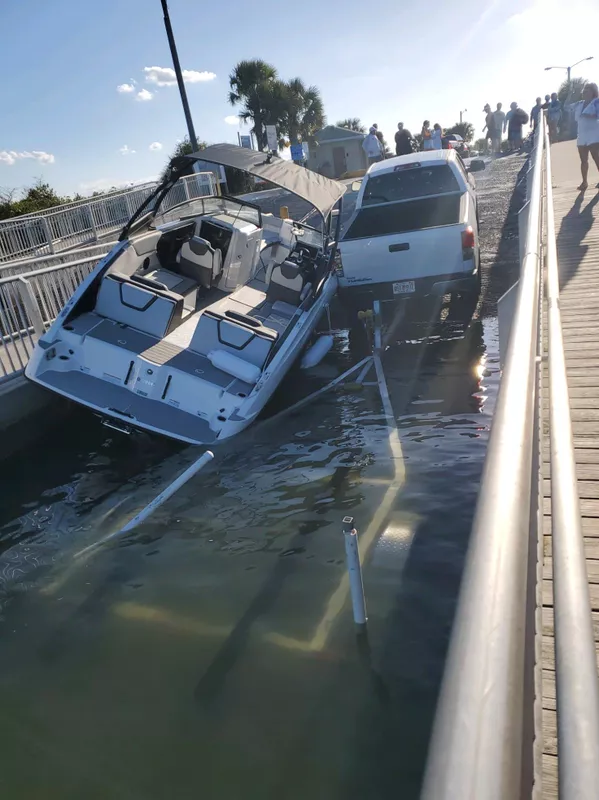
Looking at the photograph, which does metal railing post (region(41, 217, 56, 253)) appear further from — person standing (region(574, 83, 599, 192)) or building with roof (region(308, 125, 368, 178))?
building with roof (region(308, 125, 368, 178))

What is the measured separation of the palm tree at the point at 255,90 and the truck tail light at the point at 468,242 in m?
43.0

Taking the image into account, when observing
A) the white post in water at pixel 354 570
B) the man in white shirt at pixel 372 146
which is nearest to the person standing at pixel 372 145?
the man in white shirt at pixel 372 146

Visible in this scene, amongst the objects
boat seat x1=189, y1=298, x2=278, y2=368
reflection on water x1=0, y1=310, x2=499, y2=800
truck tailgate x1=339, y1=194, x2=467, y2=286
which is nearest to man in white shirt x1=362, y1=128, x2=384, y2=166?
truck tailgate x1=339, y1=194, x2=467, y2=286

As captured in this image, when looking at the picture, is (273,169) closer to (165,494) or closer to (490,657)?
(165,494)

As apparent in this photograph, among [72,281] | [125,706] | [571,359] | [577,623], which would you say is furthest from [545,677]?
[72,281]

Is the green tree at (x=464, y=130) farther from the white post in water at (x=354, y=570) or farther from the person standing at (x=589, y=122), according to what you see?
the white post in water at (x=354, y=570)

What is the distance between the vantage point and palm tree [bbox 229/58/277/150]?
45969 millimetres

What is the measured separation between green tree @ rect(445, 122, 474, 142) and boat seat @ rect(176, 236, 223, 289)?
167ft

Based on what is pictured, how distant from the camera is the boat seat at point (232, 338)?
6.57 m

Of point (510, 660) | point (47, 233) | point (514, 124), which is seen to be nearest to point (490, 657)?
point (510, 660)

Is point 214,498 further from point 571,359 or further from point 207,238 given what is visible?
point 207,238

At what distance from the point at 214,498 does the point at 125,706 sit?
229cm

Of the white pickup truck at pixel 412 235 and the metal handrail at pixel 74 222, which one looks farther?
the metal handrail at pixel 74 222

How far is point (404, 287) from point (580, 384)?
4.41 metres
